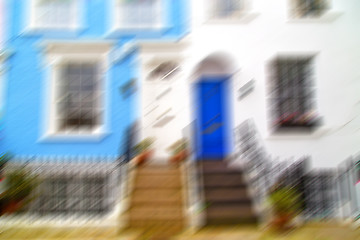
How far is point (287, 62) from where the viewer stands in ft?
15.4

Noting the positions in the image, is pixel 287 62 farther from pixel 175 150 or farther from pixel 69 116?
pixel 69 116

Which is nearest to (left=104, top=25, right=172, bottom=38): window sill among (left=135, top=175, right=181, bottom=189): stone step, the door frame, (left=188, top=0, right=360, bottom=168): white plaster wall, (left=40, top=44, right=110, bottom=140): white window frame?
(left=40, top=44, right=110, bottom=140): white window frame

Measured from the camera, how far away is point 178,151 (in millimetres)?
4371

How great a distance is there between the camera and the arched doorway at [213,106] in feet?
16.1

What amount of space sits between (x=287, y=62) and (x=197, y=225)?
3221 mm

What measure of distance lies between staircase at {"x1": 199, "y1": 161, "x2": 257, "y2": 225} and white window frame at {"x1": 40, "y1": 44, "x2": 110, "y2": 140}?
6.72ft

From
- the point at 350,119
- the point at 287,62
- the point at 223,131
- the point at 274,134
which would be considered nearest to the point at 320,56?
the point at 287,62

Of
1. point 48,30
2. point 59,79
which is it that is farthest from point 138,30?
point 59,79

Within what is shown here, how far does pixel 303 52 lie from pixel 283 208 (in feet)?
9.06

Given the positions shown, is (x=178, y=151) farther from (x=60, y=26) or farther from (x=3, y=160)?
(x=60, y=26)

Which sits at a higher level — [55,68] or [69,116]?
[55,68]

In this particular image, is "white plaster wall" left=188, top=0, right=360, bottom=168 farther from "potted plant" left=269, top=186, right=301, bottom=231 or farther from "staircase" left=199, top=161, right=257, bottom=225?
"potted plant" left=269, top=186, right=301, bottom=231

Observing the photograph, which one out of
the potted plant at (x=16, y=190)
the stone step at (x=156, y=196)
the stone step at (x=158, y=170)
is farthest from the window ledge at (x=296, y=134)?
the potted plant at (x=16, y=190)

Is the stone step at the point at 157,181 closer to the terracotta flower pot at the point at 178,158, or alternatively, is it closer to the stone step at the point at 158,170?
the stone step at the point at 158,170
